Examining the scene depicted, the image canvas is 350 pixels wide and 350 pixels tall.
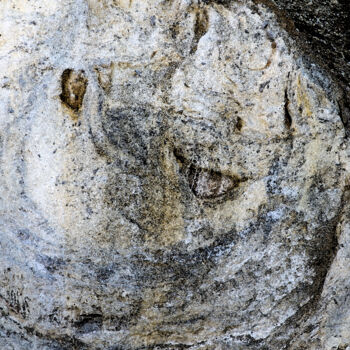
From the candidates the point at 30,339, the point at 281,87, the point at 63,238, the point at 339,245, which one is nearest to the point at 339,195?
the point at 339,245

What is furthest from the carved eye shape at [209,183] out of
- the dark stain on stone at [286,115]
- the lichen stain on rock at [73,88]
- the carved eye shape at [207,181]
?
the lichen stain on rock at [73,88]

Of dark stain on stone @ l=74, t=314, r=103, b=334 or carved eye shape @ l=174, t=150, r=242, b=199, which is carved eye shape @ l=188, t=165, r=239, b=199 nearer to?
carved eye shape @ l=174, t=150, r=242, b=199

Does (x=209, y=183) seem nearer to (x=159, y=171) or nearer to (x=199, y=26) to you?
(x=159, y=171)

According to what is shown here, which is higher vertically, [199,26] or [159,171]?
[199,26]

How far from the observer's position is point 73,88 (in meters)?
1.14

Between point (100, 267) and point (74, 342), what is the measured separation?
0.18 m

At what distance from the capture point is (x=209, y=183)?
118 centimetres

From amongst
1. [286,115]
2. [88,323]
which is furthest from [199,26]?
[88,323]

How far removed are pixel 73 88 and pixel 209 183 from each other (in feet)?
1.07

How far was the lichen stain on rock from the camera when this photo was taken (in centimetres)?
114

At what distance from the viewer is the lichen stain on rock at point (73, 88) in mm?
1140

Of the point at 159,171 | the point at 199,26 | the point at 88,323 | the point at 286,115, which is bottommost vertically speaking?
the point at 88,323

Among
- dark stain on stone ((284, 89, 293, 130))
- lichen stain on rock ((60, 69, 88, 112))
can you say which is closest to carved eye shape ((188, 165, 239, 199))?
dark stain on stone ((284, 89, 293, 130))

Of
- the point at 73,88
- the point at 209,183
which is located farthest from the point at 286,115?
the point at 73,88
